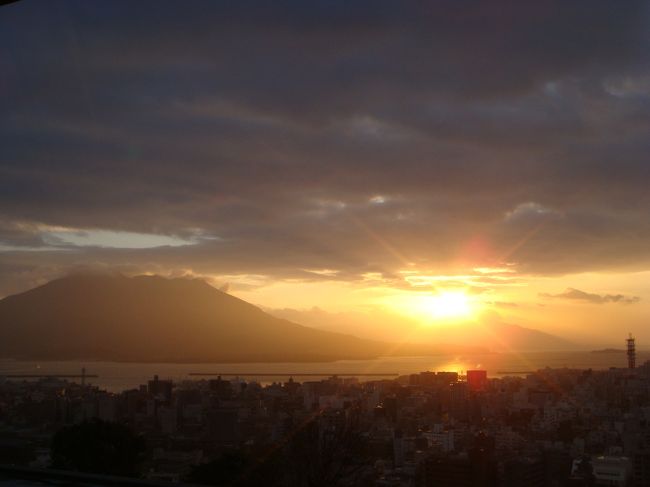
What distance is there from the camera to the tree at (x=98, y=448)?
5.71m

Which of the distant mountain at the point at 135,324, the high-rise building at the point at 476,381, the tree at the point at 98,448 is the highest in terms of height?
the distant mountain at the point at 135,324

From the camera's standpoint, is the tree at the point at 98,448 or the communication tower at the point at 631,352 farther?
the communication tower at the point at 631,352

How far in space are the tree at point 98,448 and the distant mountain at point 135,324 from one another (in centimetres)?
1423

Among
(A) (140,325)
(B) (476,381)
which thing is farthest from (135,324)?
(B) (476,381)

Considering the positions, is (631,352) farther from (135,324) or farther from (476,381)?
(135,324)

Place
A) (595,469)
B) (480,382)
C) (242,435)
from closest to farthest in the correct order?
(595,469) → (242,435) → (480,382)

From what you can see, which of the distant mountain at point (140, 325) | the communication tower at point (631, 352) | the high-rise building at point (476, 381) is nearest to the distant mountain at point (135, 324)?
the distant mountain at point (140, 325)

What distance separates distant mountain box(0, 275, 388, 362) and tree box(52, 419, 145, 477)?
14234mm

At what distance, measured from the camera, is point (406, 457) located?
5.92m

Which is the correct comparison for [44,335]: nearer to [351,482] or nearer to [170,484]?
[351,482]

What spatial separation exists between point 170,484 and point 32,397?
714 cm

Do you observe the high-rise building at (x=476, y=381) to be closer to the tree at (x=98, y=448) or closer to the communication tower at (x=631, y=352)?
the communication tower at (x=631, y=352)

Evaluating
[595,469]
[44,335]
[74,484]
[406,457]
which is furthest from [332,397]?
[44,335]

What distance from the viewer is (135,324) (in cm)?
2478
